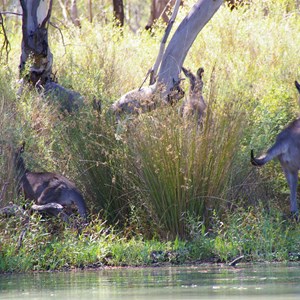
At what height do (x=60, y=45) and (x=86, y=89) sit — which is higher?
(x=60, y=45)

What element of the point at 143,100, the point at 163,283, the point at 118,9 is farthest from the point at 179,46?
the point at 118,9

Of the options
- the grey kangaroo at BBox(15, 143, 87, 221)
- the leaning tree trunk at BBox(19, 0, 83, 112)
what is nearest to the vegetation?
the grey kangaroo at BBox(15, 143, 87, 221)

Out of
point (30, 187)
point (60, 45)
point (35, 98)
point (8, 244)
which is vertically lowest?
point (8, 244)

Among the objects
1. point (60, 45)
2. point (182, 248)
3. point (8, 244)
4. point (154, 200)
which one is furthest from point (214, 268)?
point (60, 45)

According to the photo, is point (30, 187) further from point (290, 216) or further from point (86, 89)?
point (290, 216)

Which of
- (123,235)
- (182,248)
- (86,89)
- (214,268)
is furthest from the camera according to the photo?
(86,89)

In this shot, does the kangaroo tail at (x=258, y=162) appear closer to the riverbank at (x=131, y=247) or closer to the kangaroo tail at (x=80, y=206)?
the riverbank at (x=131, y=247)

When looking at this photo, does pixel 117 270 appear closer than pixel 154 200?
Yes

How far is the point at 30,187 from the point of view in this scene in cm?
1080

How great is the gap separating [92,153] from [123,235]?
1.13m

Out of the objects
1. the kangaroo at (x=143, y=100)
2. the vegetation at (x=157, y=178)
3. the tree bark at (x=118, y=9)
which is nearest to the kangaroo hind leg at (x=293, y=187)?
the vegetation at (x=157, y=178)

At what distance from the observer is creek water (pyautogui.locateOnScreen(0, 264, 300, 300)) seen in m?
6.94

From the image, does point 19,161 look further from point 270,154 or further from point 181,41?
point 181,41

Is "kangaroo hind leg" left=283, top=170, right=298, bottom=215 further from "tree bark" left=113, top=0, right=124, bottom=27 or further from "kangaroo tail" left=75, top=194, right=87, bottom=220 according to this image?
"tree bark" left=113, top=0, right=124, bottom=27
